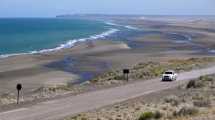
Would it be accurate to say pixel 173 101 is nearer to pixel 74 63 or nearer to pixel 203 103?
pixel 203 103

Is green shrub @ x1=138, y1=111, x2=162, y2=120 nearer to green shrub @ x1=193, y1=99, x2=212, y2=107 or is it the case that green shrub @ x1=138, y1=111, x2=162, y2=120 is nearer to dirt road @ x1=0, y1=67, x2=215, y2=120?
green shrub @ x1=193, y1=99, x2=212, y2=107

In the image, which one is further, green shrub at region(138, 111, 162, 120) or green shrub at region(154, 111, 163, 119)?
green shrub at region(154, 111, 163, 119)

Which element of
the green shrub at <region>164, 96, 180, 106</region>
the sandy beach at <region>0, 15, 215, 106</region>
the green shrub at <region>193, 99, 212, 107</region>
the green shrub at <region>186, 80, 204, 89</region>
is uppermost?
the green shrub at <region>193, 99, 212, 107</region>

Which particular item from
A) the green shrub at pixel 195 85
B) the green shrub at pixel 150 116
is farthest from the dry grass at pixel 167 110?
the green shrub at pixel 195 85

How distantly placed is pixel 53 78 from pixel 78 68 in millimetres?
8848

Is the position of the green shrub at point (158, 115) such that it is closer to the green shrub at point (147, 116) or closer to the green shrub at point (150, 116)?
the green shrub at point (150, 116)

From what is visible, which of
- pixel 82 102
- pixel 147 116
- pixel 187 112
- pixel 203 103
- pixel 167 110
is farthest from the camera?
pixel 82 102

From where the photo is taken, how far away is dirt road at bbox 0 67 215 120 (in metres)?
27.4

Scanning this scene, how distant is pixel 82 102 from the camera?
32344 mm

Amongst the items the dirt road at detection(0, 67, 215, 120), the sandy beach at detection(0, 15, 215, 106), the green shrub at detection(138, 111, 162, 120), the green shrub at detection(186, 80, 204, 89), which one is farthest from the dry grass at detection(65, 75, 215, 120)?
the sandy beach at detection(0, 15, 215, 106)

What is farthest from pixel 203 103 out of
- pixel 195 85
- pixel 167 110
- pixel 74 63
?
pixel 74 63

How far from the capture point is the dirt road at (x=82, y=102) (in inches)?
1080

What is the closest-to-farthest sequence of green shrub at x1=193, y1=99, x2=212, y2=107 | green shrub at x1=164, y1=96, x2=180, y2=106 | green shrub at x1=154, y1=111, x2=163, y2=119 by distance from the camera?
green shrub at x1=154, y1=111, x2=163, y2=119 < green shrub at x1=193, y1=99, x2=212, y2=107 < green shrub at x1=164, y1=96, x2=180, y2=106

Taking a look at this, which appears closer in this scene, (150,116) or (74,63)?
(150,116)
